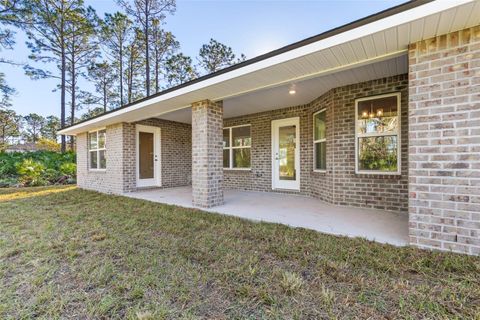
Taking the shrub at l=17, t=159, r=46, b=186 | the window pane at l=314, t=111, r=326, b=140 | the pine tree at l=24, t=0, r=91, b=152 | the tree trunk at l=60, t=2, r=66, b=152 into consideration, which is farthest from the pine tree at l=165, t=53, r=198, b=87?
the window pane at l=314, t=111, r=326, b=140

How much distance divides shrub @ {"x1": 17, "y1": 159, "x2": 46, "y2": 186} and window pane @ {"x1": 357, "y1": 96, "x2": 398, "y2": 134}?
12716 millimetres

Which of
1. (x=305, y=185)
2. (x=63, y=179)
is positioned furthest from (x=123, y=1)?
(x=305, y=185)

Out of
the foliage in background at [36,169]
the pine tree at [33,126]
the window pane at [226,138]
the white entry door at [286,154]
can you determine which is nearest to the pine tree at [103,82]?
the foliage in background at [36,169]

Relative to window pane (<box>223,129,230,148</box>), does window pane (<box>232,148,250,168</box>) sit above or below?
below

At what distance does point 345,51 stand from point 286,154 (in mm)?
4200

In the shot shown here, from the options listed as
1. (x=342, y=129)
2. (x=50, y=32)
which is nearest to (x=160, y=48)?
(x=50, y=32)

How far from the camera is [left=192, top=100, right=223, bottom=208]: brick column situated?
15.9 feet

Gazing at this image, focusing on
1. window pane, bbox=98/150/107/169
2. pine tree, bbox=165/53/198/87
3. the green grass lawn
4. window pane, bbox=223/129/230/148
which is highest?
pine tree, bbox=165/53/198/87

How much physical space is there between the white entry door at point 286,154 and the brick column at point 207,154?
247cm

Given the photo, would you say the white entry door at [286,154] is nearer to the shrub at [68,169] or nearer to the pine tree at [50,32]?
the shrub at [68,169]

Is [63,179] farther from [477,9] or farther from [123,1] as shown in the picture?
[477,9]

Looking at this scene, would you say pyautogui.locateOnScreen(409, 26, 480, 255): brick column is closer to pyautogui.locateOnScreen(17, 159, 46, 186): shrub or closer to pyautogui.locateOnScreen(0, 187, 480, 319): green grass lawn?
pyautogui.locateOnScreen(0, 187, 480, 319): green grass lawn

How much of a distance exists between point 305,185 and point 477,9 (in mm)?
4751

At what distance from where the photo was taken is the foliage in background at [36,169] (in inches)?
385
